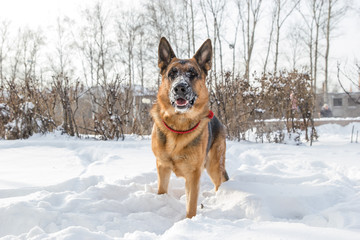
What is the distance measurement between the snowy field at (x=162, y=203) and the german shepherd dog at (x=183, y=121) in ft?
1.22

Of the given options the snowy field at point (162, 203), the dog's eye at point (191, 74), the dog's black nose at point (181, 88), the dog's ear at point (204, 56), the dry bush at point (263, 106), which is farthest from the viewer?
the dry bush at point (263, 106)

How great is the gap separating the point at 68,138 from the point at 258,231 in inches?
273

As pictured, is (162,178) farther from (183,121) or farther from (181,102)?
(181,102)

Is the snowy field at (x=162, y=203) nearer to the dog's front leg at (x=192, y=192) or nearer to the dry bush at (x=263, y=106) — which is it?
the dog's front leg at (x=192, y=192)

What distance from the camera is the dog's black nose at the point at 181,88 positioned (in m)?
2.52

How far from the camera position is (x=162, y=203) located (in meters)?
2.71

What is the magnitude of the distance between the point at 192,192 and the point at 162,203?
0.39m

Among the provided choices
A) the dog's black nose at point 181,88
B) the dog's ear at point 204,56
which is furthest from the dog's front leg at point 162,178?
the dog's ear at point 204,56

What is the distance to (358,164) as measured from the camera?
4293mm

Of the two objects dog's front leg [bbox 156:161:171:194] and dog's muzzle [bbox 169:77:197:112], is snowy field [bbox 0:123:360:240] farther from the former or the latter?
dog's muzzle [bbox 169:77:197:112]

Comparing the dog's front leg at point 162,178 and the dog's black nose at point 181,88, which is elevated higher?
the dog's black nose at point 181,88

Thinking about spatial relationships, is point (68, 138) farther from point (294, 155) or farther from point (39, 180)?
point (294, 155)

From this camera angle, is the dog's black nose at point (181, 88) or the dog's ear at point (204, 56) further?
the dog's ear at point (204, 56)

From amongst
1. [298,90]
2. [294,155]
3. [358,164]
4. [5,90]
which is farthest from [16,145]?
[298,90]
